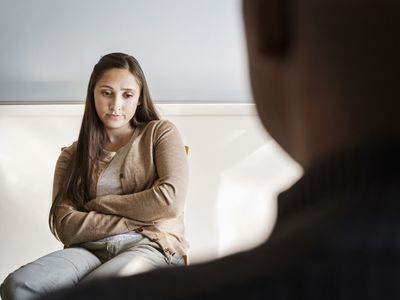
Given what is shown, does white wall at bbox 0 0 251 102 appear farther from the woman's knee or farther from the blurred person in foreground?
the blurred person in foreground

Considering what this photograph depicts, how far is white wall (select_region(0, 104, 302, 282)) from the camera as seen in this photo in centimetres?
244

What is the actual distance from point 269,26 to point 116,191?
1.54 m

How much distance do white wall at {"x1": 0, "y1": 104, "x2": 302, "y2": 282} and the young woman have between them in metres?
0.55

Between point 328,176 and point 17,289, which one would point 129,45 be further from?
point 328,176

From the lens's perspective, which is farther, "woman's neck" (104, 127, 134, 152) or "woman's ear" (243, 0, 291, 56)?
"woman's neck" (104, 127, 134, 152)

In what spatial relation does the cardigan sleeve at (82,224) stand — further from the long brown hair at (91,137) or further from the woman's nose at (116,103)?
the woman's nose at (116,103)

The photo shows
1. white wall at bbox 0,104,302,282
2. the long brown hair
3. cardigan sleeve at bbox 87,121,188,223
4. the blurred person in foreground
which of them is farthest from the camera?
white wall at bbox 0,104,302,282

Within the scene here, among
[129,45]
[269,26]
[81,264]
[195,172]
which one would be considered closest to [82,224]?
[81,264]

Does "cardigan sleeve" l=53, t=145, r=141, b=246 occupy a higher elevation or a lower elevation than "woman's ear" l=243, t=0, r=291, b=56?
lower

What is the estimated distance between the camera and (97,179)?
183 cm

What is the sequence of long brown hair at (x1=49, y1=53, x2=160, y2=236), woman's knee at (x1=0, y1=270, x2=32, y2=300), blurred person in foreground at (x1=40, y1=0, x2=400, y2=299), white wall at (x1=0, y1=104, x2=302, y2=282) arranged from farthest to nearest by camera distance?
white wall at (x1=0, y1=104, x2=302, y2=282) < long brown hair at (x1=49, y1=53, x2=160, y2=236) < woman's knee at (x1=0, y1=270, x2=32, y2=300) < blurred person in foreground at (x1=40, y1=0, x2=400, y2=299)

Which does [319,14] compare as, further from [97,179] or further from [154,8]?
[154,8]

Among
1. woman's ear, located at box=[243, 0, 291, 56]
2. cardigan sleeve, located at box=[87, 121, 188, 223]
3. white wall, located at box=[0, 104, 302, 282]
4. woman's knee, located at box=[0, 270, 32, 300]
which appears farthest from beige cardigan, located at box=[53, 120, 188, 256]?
woman's ear, located at box=[243, 0, 291, 56]

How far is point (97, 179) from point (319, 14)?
1606 mm
